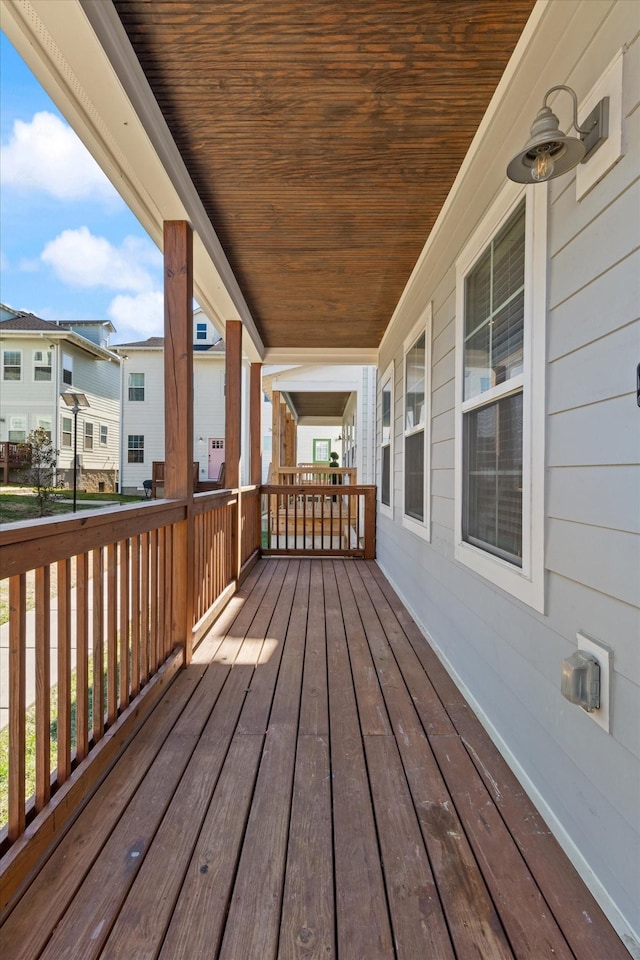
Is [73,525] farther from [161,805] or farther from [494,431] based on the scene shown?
[494,431]

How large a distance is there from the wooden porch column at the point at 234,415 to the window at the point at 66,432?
21.8 ft

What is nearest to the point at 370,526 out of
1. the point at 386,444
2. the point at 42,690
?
the point at 386,444

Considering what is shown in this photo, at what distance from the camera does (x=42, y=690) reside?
131cm

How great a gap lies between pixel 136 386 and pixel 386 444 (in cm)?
1138

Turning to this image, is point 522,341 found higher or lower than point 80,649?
higher

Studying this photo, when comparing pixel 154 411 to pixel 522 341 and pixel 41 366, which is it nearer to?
pixel 41 366


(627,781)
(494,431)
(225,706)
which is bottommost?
(225,706)

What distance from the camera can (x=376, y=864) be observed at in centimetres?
126

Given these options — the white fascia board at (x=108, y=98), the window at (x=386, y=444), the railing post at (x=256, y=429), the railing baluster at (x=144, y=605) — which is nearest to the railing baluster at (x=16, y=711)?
the railing baluster at (x=144, y=605)

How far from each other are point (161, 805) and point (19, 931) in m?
0.46

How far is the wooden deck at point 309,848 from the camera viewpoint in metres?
1.06

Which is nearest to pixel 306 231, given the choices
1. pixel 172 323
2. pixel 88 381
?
pixel 172 323

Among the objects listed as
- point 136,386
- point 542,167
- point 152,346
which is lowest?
point 542,167

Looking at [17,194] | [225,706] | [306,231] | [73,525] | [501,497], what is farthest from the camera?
[17,194]
